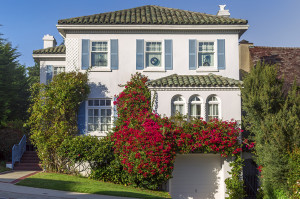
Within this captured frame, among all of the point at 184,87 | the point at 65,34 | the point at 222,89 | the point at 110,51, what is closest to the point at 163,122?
the point at 184,87

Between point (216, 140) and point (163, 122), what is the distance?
2693 mm

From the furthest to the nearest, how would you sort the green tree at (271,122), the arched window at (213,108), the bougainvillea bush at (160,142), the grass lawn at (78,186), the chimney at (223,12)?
the chimney at (223,12)
the arched window at (213,108)
the bougainvillea bush at (160,142)
the green tree at (271,122)
the grass lawn at (78,186)

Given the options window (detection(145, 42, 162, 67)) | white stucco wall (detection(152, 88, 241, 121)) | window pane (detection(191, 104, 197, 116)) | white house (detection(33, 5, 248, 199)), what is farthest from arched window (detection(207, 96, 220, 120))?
window (detection(145, 42, 162, 67))

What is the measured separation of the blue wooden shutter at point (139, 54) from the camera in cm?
1995

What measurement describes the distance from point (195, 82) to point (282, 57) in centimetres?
933

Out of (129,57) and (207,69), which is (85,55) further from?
(207,69)

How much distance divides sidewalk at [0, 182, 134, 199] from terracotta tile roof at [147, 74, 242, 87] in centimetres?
683

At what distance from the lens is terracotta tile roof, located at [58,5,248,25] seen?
1992 cm

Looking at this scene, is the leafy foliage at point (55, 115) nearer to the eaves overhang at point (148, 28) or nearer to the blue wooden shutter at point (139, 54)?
the eaves overhang at point (148, 28)

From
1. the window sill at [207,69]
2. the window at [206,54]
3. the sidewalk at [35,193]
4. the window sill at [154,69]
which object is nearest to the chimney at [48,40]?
the window sill at [154,69]

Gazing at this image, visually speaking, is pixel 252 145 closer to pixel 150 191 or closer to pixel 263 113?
pixel 263 113

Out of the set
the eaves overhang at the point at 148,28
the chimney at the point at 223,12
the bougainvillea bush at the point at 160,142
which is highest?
the chimney at the point at 223,12

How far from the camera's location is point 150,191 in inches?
653

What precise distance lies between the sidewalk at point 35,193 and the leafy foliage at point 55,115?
3977 millimetres
